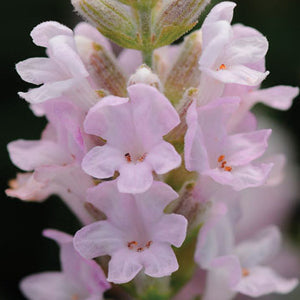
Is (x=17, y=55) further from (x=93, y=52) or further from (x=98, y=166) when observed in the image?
(x=98, y=166)

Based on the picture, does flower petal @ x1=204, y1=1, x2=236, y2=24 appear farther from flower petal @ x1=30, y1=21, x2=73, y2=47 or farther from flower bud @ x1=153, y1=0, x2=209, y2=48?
flower petal @ x1=30, y1=21, x2=73, y2=47

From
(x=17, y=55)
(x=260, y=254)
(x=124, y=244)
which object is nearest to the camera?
(x=124, y=244)

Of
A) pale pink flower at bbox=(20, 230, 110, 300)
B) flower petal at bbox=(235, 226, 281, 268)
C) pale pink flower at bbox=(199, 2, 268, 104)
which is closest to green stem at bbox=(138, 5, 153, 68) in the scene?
pale pink flower at bbox=(199, 2, 268, 104)

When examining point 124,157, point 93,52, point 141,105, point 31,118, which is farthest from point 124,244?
point 31,118

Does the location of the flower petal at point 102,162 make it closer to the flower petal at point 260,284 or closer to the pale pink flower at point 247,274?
the pale pink flower at point 247,274

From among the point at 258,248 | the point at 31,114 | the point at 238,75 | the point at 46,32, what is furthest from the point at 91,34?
the point at 31,114
